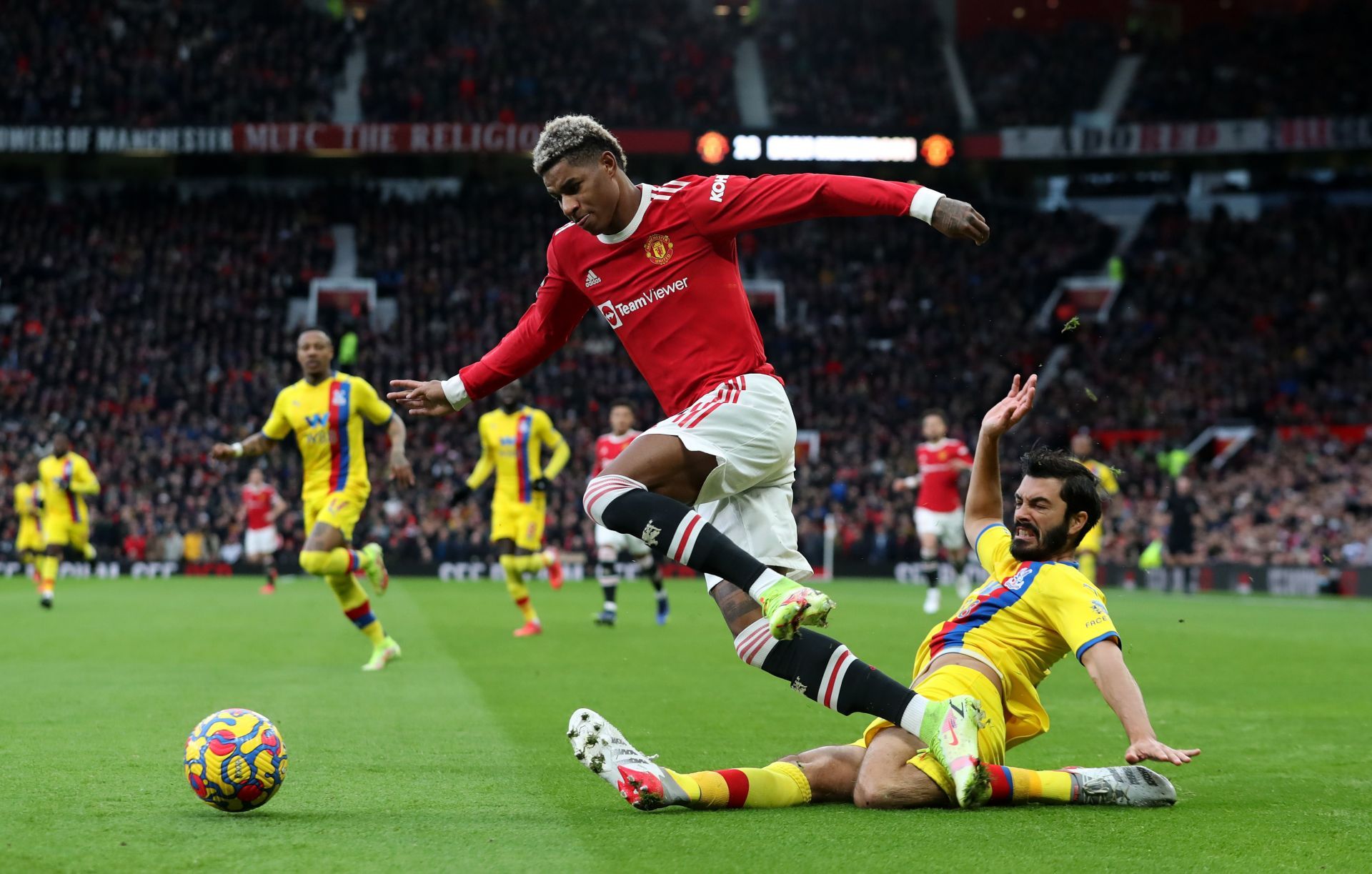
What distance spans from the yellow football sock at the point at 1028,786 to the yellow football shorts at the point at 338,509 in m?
6.87

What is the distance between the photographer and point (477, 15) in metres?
40.9

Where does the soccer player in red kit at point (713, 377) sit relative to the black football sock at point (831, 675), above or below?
above

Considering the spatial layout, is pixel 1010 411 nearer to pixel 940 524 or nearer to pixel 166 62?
pixel 940 524

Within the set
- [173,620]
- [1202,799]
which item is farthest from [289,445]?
[1202,799]

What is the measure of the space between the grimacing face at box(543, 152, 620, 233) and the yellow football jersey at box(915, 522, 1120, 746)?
2.04m

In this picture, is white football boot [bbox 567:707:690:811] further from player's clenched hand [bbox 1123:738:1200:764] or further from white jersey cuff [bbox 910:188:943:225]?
white jersey cuff [bbox 910:188:943:225]

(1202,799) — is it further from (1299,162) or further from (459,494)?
(1299,162)

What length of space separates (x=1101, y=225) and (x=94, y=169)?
91.2ft

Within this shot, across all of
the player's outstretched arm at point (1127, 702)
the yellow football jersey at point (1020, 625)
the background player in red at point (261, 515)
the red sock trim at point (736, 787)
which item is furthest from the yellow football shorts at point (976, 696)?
the background player in red at point (261, 515)

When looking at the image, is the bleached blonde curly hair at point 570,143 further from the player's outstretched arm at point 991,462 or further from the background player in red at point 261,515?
the background player in red at point 261,515

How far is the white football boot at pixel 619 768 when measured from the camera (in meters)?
5.01

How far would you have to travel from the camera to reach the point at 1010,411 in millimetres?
5625

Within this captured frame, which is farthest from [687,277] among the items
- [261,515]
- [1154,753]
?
[261,515]

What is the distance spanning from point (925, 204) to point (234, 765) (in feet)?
10.2
